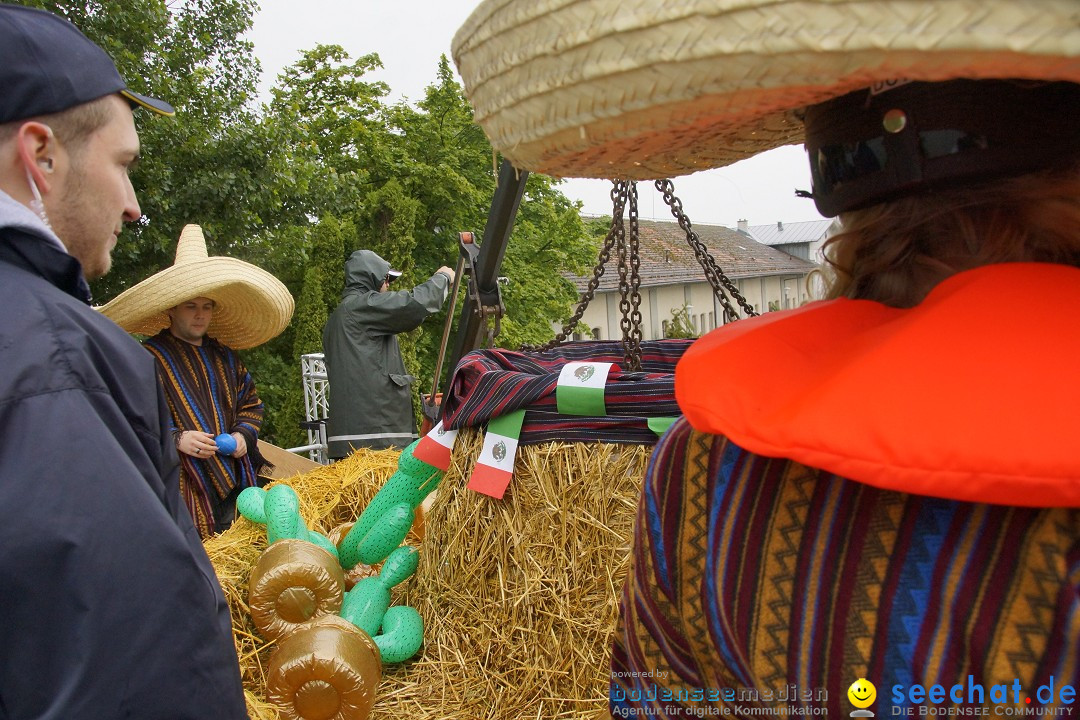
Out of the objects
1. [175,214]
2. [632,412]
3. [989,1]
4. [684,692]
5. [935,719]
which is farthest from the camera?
[175,214]

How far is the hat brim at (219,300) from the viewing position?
3.21 meters

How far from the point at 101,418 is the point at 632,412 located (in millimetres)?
1123

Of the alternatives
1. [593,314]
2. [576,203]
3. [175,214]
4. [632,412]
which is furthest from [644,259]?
[632,412]

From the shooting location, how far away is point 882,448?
0.58 m

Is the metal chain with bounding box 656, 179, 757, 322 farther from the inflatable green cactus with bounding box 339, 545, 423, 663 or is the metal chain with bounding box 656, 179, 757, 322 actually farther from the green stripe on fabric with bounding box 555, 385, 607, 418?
the inflatable green cactus with bounding box 339, 545, 423, 663

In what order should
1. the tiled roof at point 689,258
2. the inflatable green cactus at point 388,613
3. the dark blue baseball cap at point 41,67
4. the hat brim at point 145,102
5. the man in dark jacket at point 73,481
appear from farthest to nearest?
the tiled roof at point 689,258 < the inflatable green cactus at point 388,613 < the hat brim at point 145,102 < the dark blue baseball cap at point 41,67 < the man in dark jacket at point 73,481

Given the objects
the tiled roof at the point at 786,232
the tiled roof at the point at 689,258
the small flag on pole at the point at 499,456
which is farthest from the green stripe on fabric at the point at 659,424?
the tiled roof at the point at 786,232

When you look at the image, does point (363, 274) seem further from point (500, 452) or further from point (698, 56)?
point (698, 56)

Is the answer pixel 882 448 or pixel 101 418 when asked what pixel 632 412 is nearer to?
pixel 101 418

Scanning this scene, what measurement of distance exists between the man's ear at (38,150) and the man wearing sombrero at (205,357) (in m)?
2.16

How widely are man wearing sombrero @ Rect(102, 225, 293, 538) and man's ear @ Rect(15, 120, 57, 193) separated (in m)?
2.16

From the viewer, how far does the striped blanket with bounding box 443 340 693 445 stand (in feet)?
6.00

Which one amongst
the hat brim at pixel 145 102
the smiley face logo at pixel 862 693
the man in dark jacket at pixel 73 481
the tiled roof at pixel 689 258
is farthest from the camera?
the tiled roof at pixel 689 258

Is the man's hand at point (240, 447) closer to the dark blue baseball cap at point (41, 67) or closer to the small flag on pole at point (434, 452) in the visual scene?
the small flag on pole at point (434, 452)
